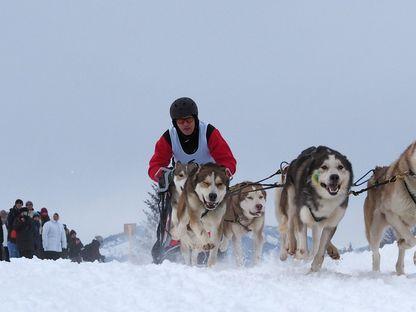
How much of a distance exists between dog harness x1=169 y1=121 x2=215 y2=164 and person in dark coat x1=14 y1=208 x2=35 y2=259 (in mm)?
5049

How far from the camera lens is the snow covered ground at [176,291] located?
4090mm

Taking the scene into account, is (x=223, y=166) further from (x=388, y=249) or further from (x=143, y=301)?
(x=388, y=249)

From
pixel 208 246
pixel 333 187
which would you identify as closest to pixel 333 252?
pixel 333 187

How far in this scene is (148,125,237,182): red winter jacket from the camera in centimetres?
795

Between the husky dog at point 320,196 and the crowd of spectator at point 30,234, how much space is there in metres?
5.32

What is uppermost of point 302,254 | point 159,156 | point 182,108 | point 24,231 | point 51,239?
point 182,108

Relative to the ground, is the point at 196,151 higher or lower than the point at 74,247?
higher

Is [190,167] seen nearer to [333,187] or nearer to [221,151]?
[221,151]

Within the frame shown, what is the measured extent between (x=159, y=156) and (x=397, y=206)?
2.62 metres

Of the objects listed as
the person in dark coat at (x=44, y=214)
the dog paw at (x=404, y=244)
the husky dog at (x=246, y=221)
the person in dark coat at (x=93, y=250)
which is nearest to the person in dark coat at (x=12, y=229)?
the person in dark coat at (x=44, y=214)

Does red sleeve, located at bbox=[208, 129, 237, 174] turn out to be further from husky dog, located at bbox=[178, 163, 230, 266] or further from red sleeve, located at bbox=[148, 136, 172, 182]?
red sleeve, located at bbox=[148, 136, 172, 182]

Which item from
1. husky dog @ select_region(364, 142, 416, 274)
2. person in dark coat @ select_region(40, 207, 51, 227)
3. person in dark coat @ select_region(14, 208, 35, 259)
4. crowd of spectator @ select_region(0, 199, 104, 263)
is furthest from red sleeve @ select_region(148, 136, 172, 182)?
person in dark coat @ select_region(40, 207, 51, 227)

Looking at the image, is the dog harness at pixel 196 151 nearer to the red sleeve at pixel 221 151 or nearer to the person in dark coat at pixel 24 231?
the red sleeve at pixel 221 151

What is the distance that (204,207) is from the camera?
7680 mm
